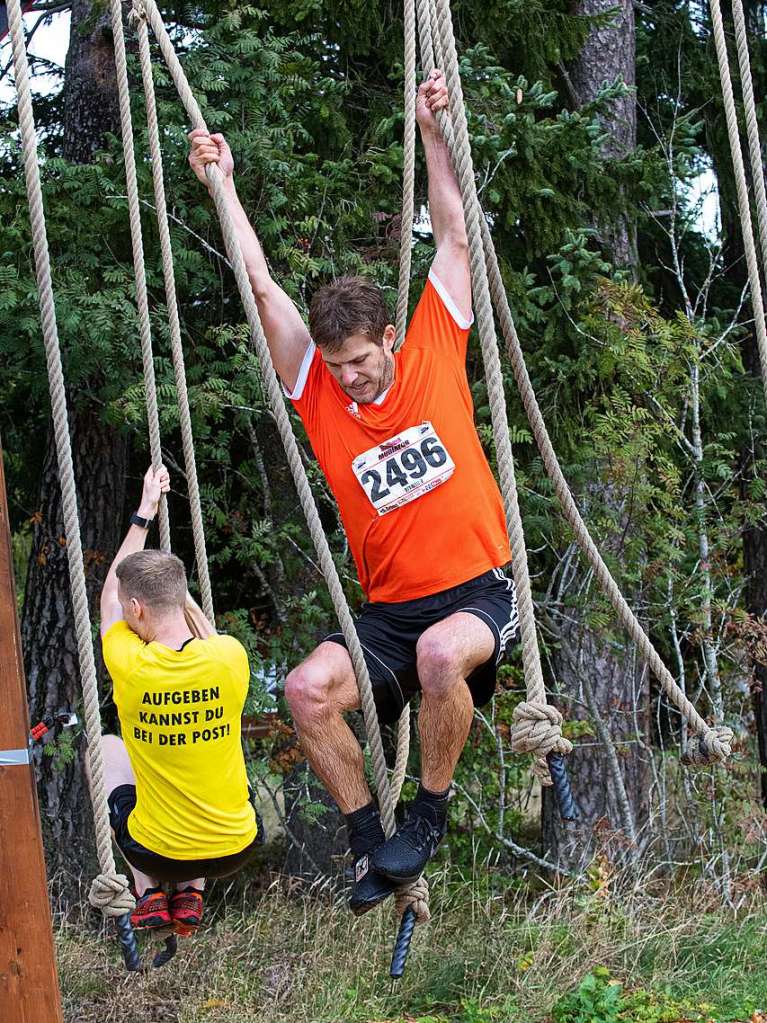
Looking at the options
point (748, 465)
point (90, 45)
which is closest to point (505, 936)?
point (748, 465)

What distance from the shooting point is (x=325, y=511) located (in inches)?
267

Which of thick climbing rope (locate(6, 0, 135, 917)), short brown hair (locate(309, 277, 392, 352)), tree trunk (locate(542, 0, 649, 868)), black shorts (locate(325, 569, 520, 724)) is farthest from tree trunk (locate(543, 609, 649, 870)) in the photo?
thick climbing rope (locate(6, 0, 135, 917))

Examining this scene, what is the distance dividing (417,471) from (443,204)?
2.32 ft

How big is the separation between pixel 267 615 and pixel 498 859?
1877mm

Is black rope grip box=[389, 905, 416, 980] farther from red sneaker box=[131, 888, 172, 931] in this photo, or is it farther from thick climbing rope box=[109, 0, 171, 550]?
thick climbing rope box=[109, 0, 171, 550]

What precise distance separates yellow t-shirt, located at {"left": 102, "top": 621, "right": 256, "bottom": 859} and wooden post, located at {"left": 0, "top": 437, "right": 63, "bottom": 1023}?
0.83 ft

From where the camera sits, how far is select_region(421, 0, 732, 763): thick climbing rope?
3.02m

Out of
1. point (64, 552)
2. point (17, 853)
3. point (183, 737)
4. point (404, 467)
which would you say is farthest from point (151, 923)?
point (64, 552)

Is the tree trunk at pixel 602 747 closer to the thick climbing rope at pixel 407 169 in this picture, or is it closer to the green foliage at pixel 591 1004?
the green foliage at pixel 591 1004

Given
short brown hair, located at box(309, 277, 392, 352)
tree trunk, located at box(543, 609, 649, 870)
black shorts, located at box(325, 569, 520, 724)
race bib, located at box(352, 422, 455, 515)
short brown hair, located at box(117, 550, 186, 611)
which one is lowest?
tree trunk, located at box(543, 609, 649, 870)

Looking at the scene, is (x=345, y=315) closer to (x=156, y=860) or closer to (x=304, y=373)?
(x=304, y=373)

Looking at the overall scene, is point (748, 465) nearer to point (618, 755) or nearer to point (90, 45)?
point (618, 755)

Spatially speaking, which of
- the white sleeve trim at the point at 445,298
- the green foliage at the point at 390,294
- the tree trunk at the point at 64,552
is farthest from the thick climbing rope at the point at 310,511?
the tree trunk at the point at 64,552

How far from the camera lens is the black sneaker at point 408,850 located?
3.05 m
